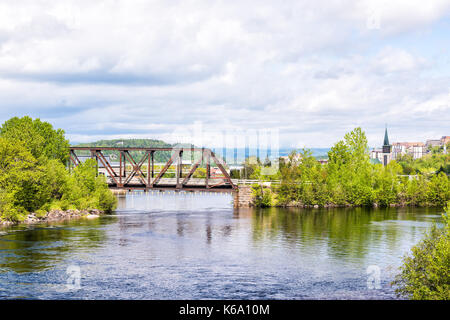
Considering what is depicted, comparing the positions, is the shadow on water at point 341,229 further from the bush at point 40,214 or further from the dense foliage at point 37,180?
the bush at point 40,214

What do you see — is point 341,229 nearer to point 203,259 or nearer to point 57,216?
point 203,259

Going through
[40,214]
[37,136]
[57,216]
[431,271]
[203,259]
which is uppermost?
[37,136]

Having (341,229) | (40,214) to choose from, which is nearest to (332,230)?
(341,229)

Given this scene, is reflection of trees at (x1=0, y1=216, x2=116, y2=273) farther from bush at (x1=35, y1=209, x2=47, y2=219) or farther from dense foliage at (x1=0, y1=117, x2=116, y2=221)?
dense foliage at (x1=0, y1=117, x2=116, y2=221)

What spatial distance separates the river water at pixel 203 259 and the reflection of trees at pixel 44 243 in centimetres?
9

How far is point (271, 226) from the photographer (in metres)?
68.1

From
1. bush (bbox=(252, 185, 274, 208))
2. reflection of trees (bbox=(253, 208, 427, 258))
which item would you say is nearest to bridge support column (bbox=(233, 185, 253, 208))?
bush (bbox=(252, 185, 274, 208))

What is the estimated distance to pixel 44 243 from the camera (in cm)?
4966

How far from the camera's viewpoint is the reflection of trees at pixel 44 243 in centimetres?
4022

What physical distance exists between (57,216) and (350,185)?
64.2m

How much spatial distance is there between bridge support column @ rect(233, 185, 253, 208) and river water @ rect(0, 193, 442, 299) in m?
32.1

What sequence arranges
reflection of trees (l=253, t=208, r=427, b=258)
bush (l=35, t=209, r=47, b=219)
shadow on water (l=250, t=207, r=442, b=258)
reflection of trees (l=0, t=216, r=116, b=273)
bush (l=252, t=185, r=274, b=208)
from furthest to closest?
1. bush (l=252, t=185, r=274, b=208)
2. bush (l=35, t=209, r=47, b=219)
3. shadow on water (l=250, t=207, r=442, b=258)
4. reflection of trees (l=253, t=208, r=427, b=258)
5. reflection of trees (l=0, t=216, r=116, b=273)

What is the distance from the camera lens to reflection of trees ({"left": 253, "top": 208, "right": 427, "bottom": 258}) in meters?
51.2
